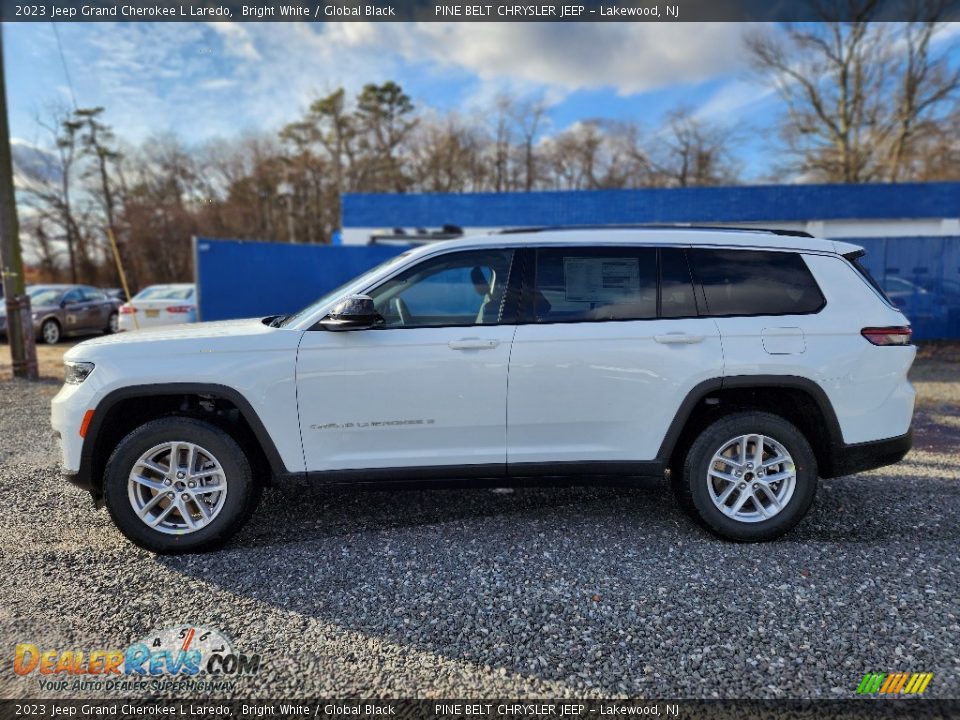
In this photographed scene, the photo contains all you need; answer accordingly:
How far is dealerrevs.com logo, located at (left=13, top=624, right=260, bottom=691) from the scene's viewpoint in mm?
2287

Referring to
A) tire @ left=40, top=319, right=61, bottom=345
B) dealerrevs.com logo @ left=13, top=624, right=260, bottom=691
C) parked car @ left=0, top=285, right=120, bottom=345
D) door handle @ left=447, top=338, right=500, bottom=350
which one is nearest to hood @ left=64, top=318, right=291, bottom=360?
door handle @ left=447, top=338, right=500, bottom=350

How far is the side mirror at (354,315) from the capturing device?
311 cm

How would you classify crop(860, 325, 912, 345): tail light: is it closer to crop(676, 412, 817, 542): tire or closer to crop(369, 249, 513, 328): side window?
crop(676, 412, 817, 542): tire

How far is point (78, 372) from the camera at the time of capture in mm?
3252

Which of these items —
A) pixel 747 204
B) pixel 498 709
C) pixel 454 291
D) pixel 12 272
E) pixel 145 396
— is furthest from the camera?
pixel 747 204

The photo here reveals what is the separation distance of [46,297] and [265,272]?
26.9 feet

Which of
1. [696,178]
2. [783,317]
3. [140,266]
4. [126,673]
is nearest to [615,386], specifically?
[783,317]

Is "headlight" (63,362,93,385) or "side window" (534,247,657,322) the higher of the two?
"side window" (534,247,657,322)

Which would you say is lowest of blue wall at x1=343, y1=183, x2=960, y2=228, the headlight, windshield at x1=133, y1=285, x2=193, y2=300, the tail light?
the headlight

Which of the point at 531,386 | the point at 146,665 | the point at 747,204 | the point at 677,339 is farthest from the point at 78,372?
the point at 747,204

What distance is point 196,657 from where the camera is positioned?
2418 mm

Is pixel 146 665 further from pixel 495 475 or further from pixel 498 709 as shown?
pixel 495 475

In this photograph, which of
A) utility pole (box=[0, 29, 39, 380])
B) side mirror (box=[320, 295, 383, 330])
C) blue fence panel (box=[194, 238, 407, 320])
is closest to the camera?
side mirror (box=[320, 295, 383, 330])

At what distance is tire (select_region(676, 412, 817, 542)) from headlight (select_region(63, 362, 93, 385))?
3.51 metres
